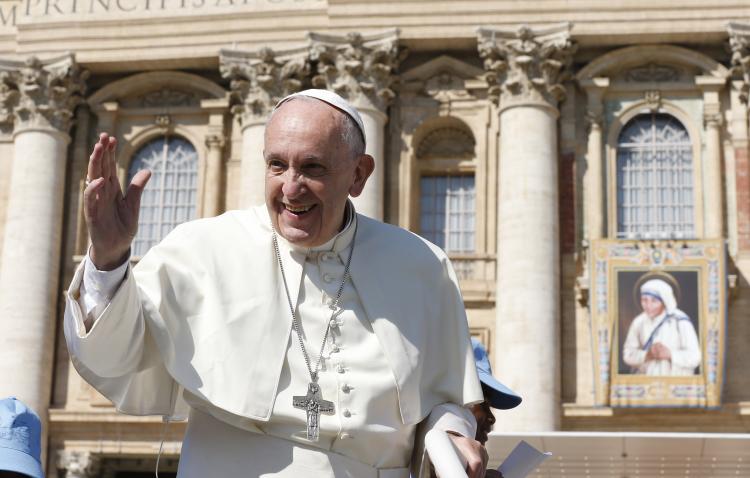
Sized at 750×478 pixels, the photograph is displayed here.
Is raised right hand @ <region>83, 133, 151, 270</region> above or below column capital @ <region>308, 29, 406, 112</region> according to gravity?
below

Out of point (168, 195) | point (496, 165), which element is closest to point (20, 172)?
point (168, 195)

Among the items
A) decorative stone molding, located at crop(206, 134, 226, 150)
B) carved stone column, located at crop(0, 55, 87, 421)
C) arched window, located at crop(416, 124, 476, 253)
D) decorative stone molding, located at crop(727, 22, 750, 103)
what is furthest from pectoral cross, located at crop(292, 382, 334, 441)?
decorative stone molding, located at crop(206, 134, 226, 150)

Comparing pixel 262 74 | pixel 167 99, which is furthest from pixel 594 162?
pixel 167 99

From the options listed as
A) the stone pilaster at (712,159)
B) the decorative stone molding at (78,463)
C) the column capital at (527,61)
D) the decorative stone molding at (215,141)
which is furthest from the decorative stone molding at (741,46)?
the decorative stone molding at (78,463)

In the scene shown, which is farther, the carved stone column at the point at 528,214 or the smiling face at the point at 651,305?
the smiling face at the point at 651,305

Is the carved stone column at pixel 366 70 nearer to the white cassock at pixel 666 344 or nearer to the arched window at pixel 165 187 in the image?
the arched window at pixel 165 187

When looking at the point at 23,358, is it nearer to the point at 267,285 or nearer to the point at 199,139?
the point at 199,139

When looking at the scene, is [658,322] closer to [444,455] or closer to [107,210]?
[444,455]

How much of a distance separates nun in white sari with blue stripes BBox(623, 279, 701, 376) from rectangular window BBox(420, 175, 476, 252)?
9.94 feet

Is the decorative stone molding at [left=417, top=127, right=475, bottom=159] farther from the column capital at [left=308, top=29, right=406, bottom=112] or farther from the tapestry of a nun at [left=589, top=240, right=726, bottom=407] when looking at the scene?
the tapestry of a nun at [left=589, top=240, right=726, bottom=407]

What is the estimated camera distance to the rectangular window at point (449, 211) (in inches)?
958

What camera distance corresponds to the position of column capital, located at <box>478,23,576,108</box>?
23734mm

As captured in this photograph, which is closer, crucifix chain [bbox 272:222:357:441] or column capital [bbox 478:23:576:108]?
crucifix chain [bbox 272:222:357:441]

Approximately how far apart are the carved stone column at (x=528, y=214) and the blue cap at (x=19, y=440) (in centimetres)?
1781
